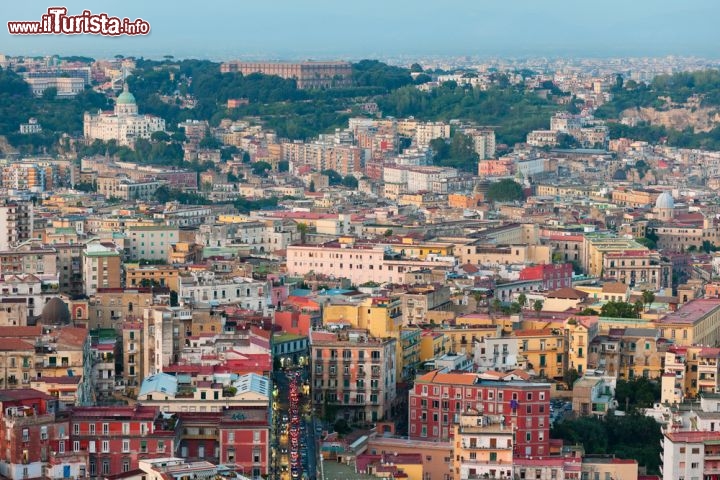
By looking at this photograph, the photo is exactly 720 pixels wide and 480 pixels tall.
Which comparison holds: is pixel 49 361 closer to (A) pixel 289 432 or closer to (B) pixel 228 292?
(A) pixel 289 432

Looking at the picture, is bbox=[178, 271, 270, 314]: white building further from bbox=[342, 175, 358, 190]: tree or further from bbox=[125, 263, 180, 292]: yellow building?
bbox=[342, 175, 358, 190]: tree

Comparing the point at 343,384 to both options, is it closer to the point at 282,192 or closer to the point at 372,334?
the point at 372,334

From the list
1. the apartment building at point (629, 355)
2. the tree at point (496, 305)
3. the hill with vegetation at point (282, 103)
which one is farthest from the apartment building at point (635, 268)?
the hill with vegetation at point (282, 103)

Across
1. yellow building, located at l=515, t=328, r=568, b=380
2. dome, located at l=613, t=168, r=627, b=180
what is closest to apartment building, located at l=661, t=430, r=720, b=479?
yellow building, located at l=515, t=328, r=568, b=380

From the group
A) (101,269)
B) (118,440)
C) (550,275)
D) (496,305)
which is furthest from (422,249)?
(118,440)

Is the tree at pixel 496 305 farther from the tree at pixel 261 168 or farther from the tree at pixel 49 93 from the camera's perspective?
the tree at pixel 49 93
